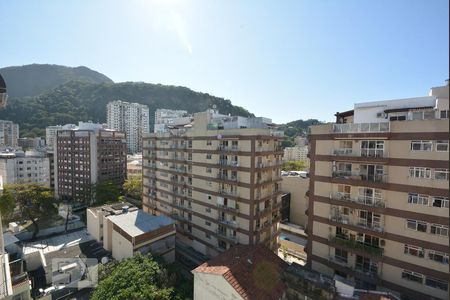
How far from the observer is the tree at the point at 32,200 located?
47125 millimetres

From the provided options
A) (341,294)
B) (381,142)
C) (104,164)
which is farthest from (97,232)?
(381,142)

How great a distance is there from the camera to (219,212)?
1345 inches

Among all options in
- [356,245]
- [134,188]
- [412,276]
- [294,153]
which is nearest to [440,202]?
[412,276]

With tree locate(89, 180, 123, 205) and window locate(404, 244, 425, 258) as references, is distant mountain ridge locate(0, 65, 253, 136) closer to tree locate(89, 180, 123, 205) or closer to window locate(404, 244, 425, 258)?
tree locate(89, 180, 123, 205)

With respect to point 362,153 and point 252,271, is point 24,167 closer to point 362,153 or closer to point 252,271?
point 252,271

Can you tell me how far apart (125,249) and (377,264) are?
100 feet

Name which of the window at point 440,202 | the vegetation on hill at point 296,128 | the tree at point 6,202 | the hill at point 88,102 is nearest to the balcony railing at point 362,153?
the window at point 440,202

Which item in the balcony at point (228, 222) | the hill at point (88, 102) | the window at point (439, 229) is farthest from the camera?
the hill at point (88, 102)

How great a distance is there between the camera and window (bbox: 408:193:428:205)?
17656mm

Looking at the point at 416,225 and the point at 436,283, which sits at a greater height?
the point at 416,225

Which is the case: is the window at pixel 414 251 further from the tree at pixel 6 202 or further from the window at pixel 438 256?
the tree at pixel 6 202

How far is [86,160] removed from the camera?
72000 mm

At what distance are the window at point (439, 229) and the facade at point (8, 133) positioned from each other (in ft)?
535

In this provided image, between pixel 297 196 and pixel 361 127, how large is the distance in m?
31.7
